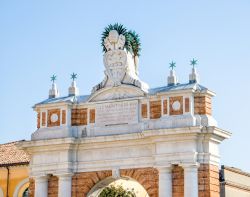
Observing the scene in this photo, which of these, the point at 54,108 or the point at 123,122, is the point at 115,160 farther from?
the point at 54,108

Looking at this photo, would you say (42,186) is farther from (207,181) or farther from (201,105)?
(201,105)

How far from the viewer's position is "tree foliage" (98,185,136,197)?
37625mm

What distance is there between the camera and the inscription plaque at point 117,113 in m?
33.0

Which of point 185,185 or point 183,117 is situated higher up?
point 183,117

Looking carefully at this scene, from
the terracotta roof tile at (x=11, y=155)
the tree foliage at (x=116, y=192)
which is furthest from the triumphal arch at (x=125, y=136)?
the terracotta roof tile at (x=11, y=155)

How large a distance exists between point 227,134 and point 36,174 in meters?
8.76

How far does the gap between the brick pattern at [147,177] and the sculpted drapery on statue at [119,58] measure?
140 inches

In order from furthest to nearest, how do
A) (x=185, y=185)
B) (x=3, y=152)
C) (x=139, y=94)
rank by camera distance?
(x=3, y=152) → (x=139, y=94) → (x=185, y=185)

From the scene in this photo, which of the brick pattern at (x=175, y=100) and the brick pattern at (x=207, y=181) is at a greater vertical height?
the brick pattern at (x=175, y=100)

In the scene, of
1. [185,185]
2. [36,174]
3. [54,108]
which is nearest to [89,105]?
[54,108]

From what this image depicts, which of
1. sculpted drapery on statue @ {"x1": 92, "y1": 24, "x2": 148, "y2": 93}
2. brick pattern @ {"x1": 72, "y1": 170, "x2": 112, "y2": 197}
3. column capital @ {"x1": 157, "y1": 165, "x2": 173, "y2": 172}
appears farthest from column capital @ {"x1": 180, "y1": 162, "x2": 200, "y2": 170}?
sculpted drapery on statue @ {"x1": 92, "y1": 24, "x2": 148, "y2": 93}

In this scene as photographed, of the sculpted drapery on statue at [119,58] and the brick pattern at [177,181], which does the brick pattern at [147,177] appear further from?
the sculpted drapery on statue at [119,58]

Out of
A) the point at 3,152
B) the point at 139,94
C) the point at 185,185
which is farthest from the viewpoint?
the point at 3,152

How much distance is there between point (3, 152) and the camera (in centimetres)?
4334
